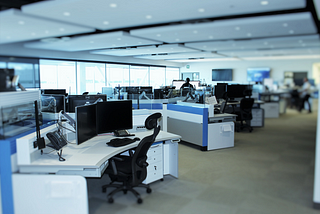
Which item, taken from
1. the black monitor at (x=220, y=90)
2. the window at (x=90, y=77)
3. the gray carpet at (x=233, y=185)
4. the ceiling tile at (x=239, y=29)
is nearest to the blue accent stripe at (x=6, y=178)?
the gray carpet at (x=233, y=185)

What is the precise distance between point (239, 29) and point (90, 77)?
8.62 metres

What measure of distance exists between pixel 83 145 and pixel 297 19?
5.88m

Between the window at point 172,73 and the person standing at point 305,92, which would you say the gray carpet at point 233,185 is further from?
the window at point 172,73

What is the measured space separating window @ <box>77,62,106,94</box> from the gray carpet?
844 cm

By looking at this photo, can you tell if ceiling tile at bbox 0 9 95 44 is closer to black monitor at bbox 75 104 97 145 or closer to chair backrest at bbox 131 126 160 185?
black monitor at bbox 75 104 97 145

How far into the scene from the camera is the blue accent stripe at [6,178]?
2387 millimetres

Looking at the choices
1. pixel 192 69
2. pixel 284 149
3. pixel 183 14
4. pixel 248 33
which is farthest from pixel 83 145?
pixel 192 69

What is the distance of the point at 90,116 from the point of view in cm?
313

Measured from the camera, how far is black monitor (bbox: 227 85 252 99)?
8844 millimetres

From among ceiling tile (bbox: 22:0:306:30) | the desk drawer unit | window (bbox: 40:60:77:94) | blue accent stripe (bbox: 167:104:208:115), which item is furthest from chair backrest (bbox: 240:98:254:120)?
window (bbox: 40:60:77:94)

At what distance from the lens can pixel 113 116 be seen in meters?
3.41

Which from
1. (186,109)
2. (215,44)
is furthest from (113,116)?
(215,44)

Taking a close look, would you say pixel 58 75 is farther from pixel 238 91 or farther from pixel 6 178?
pixel 6 178

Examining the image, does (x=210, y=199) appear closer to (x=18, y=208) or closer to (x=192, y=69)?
(x=18, y=208)
